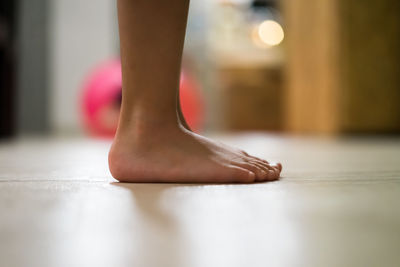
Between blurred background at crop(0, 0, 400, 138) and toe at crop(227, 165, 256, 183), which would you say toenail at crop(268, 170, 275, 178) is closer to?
toe at crop(227, 165, 256, 183)

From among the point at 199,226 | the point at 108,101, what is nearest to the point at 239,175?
the point at 199,226

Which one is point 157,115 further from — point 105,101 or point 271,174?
point 105,101

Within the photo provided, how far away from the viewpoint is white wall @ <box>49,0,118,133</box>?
15.1 feet

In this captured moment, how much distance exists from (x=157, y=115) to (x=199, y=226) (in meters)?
0.36

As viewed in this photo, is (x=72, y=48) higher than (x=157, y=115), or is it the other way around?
(x=157, y=115)

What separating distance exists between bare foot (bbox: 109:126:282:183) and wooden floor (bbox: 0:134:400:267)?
0.17 feet

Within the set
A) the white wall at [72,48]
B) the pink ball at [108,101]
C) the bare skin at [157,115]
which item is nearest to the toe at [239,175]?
the bare skin at [157,115]

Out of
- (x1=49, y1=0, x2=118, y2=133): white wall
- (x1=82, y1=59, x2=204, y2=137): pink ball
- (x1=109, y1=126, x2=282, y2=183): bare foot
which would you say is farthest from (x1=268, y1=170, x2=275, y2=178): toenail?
(x1=49, y1=0, x2=118, y2=133): white wall

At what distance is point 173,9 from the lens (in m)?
0.77

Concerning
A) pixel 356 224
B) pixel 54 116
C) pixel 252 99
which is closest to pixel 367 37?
pixel 252 99

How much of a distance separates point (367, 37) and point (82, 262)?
3.46 m

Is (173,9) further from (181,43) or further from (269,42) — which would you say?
(269,42)

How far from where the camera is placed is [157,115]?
798mm

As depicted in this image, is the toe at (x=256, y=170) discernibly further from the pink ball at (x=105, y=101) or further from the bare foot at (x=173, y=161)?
the pink ball at (x=105, y=101)
